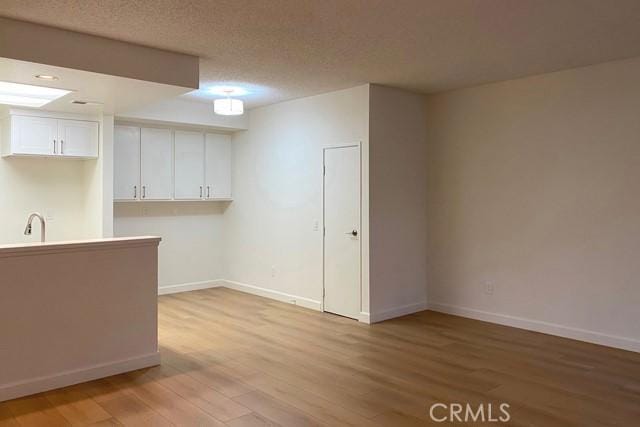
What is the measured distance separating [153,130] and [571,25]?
5191mm

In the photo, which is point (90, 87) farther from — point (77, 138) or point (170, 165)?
point (170, 165)

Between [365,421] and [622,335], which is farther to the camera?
[622,335]

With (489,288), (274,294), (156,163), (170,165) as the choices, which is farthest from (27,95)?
(489,288)

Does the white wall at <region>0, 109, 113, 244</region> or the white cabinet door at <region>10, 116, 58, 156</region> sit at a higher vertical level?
the white cabinet door at <region>10, 116, 58, 156</region>

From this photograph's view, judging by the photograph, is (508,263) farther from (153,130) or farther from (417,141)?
(153,130)

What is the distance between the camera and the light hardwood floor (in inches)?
125

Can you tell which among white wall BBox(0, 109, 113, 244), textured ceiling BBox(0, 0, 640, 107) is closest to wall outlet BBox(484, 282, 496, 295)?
textured ceiling BBox(0, 0, 640, 107)

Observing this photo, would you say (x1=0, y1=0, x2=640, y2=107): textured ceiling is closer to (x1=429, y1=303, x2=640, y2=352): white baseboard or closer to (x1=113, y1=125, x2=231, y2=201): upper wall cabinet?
(x1=113, y1=125, x2=231, y2=201): upper wall cabinet

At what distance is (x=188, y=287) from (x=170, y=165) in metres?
1.80

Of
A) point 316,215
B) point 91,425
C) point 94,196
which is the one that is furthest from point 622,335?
point 94,196

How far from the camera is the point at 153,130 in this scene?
268 inches

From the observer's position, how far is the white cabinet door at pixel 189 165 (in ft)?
23.1

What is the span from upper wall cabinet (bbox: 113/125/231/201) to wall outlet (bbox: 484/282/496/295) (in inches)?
155

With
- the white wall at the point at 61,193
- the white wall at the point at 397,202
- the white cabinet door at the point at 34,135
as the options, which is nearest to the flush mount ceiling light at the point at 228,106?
the white wall at the point at 61,193
